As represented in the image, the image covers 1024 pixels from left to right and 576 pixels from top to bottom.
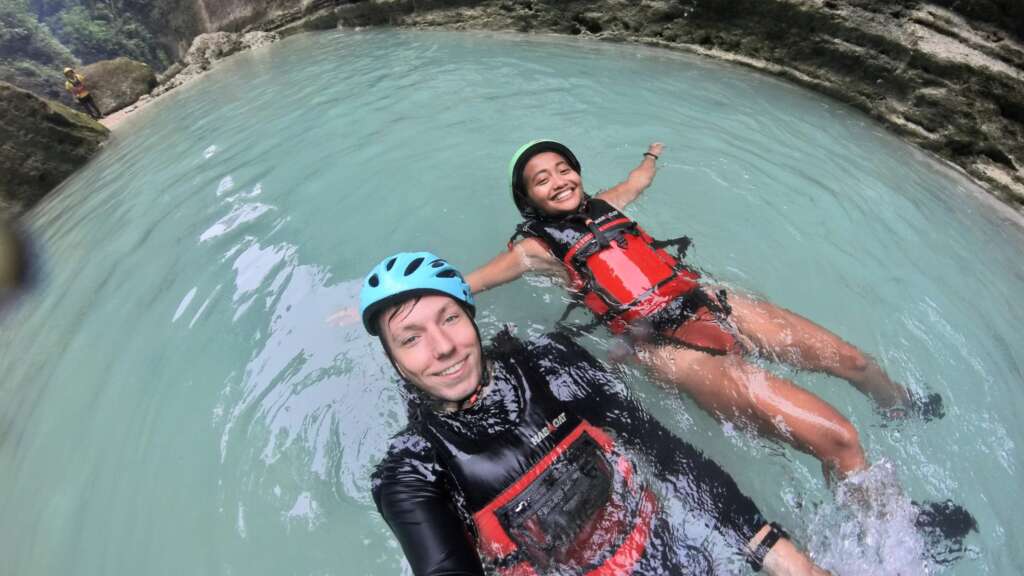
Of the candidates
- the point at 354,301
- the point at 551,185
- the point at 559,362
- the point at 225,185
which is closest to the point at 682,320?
the point at 559,362

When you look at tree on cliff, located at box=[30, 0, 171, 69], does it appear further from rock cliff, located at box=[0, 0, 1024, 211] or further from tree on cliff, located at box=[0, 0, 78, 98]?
rock cliff, located at box=[0, 0, 1024, 211]

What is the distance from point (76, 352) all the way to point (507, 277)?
4.03 metres

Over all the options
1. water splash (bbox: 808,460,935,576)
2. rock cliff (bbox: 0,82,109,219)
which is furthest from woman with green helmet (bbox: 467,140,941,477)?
rock cliff (bbox: 0,82,109,219)

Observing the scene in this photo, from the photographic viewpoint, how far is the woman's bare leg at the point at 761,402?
8.89 feet

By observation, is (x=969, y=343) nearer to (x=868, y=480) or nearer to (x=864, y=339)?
(x=864, y=339)

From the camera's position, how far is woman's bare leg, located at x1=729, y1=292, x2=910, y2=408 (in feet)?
10.7

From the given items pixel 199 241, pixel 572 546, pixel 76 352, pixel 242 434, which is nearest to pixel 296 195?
pixel 199 241

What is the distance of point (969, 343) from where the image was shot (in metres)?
3.70

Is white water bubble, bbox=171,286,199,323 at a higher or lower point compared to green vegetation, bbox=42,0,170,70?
higher

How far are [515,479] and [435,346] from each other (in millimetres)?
730

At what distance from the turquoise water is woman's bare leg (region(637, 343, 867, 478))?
154 mm

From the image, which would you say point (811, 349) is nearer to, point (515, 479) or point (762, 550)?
point (762, 550)

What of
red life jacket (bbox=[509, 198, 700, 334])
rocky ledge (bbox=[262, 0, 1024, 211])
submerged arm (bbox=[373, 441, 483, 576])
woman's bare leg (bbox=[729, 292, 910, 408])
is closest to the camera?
submerged arm (bbox=[373, 441, 483, 576])

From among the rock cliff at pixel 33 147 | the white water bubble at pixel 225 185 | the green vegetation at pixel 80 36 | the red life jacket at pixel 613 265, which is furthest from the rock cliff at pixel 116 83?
the red life jacket at pixel 613 265
